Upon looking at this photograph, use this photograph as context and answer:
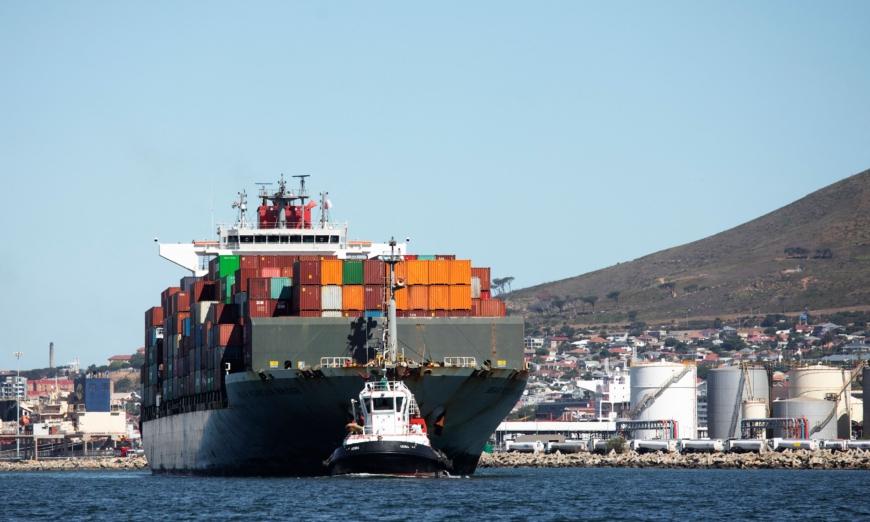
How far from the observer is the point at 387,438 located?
66875 millimetres

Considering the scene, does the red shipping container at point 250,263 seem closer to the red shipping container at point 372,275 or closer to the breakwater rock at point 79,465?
the red shipping container at point 372,275

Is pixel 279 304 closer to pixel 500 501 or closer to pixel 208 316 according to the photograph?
pixel 208 316

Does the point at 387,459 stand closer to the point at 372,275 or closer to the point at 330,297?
the point at 330,297

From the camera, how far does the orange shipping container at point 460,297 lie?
75312mm

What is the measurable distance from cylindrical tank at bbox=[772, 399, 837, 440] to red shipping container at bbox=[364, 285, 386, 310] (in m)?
69.9

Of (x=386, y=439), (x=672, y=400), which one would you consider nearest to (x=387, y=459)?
(x=386, y=439)

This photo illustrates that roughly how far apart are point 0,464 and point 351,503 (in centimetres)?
10161

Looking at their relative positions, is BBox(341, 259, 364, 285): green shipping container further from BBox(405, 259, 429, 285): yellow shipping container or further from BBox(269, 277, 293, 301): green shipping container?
BBox(269, 277, 293, 301): green shipping container

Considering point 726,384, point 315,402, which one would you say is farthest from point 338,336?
point 726,384

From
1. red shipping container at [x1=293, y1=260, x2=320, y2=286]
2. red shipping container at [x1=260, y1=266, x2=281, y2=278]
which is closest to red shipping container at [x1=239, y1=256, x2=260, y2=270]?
red shipping container at [x1=260, y1=266, x2=281, y2=278]

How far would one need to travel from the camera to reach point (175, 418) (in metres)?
94.2

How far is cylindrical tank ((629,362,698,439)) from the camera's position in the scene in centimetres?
15038

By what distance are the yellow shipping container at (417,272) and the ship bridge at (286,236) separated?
18952 mm

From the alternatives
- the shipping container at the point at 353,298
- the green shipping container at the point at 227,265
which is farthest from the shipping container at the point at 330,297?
the green shipping container at the point at 227,265
